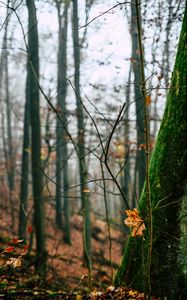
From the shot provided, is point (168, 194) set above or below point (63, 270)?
above

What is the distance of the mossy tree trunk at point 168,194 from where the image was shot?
283cm

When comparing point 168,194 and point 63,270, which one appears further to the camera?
point 63,270

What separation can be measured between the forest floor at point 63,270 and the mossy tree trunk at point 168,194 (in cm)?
24

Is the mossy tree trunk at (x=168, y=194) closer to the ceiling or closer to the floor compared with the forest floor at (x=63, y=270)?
closer to the ceiling

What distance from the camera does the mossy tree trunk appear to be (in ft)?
9.27

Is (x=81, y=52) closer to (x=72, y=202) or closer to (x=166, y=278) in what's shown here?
(x=166, y=278)

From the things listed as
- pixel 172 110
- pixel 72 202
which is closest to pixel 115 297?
pixel 172 110

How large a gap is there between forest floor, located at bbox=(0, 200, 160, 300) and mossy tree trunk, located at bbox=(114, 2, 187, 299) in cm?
24

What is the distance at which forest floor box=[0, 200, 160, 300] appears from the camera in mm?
2840

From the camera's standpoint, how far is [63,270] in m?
9.36

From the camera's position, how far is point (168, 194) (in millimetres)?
2883

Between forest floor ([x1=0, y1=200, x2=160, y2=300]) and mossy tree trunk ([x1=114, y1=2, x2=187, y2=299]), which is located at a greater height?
mossy tree trunk ([x1=114, y1=2, x2=187, y2=299])

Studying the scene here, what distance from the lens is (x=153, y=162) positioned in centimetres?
322

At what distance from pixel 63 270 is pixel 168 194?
7.44 m
